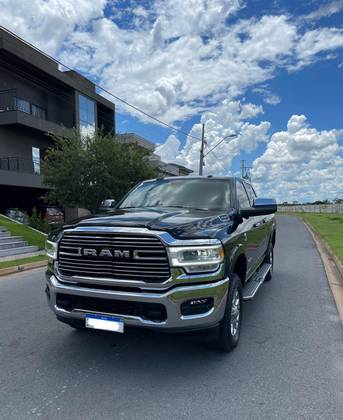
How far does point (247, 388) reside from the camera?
359 cm

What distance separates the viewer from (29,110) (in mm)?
31922

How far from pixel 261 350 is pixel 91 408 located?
212cm

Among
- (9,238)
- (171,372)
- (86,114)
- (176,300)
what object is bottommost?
(9,238)

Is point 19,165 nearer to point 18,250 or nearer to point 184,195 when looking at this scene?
point 18,250

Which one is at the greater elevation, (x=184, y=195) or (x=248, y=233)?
(x=184, y=195)

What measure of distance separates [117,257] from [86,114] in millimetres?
35541

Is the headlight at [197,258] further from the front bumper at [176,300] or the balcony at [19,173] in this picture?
the balcony at [19,173]

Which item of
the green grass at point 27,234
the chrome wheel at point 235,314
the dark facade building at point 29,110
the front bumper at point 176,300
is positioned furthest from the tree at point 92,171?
the front bumper at point 176,300

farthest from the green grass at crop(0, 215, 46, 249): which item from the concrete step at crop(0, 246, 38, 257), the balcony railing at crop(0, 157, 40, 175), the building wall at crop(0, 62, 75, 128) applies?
the building wall at crop(0, 62, 75, 128)

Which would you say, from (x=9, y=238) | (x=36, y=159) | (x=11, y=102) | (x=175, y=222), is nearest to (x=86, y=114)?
(x=36, y=159)

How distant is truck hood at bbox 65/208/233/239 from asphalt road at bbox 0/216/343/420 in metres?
1.05

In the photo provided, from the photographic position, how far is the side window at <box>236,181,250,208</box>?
5.65 metres

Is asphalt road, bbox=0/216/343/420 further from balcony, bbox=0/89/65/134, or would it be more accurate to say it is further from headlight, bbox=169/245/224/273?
balcony, bbox=0/89/65/134

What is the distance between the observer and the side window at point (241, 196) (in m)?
5.65
